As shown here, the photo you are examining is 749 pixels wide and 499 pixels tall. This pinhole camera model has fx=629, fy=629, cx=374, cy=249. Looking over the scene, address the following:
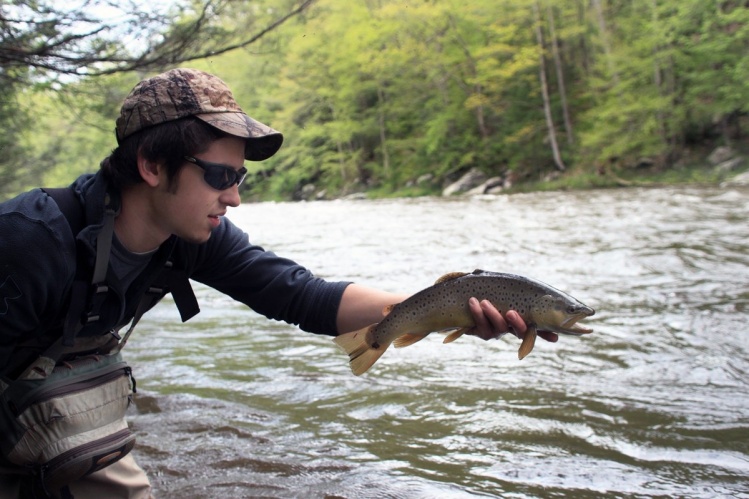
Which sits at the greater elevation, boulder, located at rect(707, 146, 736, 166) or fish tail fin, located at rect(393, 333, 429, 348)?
fish tail fin, located at rect(393, 333, 429, 348)

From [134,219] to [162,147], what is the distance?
27cm

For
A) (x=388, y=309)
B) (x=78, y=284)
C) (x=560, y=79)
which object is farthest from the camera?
(x=560, y=79)

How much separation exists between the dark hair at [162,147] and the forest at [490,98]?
9034mm

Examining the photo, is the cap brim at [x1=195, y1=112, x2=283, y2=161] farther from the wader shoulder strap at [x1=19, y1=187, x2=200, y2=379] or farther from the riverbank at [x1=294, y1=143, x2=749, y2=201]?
the riverbank at [x1=294, y1=143, x2=749, y2=201]

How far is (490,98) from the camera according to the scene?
107 ft

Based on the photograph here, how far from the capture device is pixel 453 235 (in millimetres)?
12023

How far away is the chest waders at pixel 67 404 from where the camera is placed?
1888 mm

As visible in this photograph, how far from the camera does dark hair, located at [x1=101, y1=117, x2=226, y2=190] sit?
6.48 ft

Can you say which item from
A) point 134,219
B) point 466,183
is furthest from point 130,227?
point 466,183

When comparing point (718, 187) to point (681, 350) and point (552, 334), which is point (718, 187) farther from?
point (552, 334)

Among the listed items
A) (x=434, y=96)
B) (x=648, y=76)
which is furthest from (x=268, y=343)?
(x=434, y=96)

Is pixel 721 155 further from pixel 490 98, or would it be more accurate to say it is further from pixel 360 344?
pixel 360 344

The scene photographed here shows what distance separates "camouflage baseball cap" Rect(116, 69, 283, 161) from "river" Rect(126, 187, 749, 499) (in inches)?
66.4

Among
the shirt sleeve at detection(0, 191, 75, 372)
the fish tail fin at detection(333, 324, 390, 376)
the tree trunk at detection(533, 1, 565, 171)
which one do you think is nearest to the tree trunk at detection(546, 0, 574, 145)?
the tree trunk at detection(533, 1, 565, 171)
